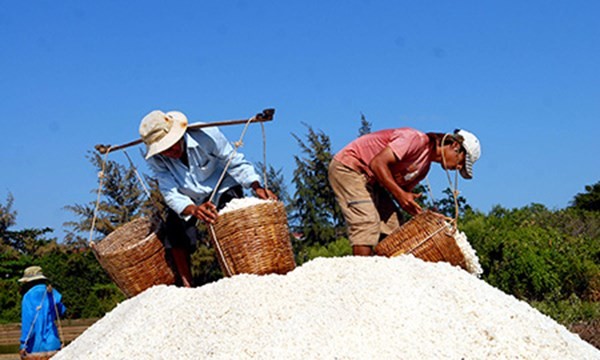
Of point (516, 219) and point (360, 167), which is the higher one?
point (360, 167)

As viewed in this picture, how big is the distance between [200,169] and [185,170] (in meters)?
0.10

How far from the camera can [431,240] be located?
172 inches

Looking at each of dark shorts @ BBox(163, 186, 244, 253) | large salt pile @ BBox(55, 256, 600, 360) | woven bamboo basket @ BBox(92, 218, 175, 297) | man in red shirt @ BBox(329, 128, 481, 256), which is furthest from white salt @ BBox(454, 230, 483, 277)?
woven bamboo basket @ BBox(92, 218, 175, 297)

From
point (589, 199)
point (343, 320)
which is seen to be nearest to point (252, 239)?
point (343, 320)

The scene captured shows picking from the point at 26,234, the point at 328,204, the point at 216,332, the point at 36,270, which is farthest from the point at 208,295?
the point at 26,234

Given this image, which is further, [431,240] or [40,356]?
[40,356]

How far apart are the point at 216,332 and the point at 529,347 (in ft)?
5.06

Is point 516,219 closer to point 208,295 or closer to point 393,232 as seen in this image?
point 393,232

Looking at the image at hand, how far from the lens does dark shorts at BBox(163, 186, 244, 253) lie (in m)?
4.93

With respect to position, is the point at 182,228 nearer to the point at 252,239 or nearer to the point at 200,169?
the point at 200,169

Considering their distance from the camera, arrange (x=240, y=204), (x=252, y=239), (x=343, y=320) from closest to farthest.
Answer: (x=343, y=320) → (x=252, y=239) → (x=240, y=204)

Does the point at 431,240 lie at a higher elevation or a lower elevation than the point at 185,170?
lower

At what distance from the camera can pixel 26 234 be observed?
20.9 m

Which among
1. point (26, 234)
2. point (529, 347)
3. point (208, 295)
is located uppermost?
point (26, 234)
